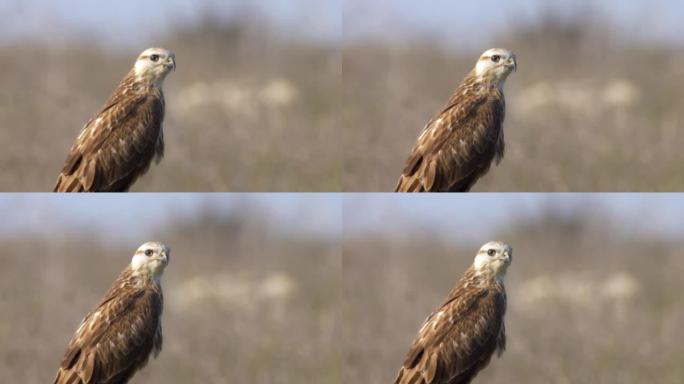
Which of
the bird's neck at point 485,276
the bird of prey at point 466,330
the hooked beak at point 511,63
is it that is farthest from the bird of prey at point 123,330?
the hooked beak at point 511,63

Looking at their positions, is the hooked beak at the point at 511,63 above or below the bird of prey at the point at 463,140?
above

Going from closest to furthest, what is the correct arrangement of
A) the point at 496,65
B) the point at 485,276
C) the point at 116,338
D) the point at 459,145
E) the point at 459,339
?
the point at 116,338 → the point at 459,339 → the point at 459,145 → the point at 485,276 → the point at 496,65

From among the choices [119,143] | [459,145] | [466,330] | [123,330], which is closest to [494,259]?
[466,330]

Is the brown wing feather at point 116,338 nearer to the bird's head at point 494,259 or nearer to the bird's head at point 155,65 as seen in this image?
the bird's head at point 155,65

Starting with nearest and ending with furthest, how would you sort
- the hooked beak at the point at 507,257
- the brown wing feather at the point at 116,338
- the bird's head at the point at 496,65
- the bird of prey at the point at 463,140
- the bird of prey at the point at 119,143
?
the brown wing feather at the point at 116,338 → the bird of prey at the point at 119,143 → the bird of prey at the point at 463,140 → the hooked beak at the point at 507,257 → the bird's head at the point at 496,65

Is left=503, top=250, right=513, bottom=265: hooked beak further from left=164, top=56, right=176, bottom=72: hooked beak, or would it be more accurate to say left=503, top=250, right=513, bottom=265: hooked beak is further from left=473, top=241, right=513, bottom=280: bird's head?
left=164, top=56, right=176, bottom=72: hooked beak

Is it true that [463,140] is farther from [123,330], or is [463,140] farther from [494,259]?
[123,330]

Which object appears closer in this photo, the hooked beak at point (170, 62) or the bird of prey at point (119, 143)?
the bird of prey at point (119, 143)

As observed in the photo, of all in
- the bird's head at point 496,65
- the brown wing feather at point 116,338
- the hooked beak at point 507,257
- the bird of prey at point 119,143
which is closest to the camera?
the brown wing feather at point 116,338

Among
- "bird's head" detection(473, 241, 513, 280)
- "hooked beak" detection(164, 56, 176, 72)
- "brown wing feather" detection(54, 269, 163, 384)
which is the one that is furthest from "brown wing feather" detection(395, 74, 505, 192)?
"brown wing feather" detection(54, 269, 163, 384)
